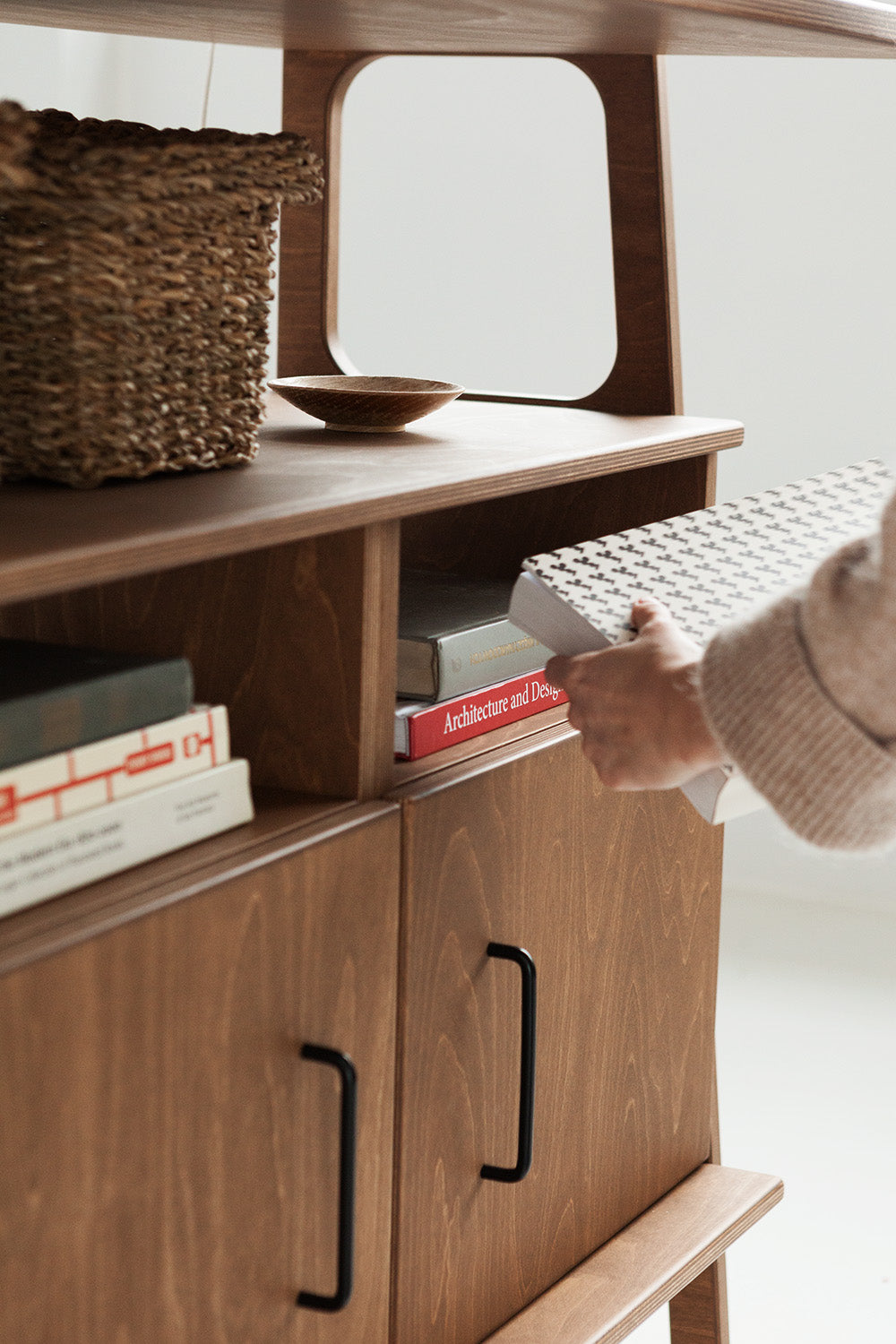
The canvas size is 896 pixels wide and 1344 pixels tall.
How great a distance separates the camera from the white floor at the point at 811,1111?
203 centimetres

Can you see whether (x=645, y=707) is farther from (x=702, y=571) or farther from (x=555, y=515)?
(x=555, y=515)

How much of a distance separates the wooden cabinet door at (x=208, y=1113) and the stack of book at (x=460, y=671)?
145 millimetres

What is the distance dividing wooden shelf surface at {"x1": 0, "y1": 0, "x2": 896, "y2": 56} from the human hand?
0.40 meters

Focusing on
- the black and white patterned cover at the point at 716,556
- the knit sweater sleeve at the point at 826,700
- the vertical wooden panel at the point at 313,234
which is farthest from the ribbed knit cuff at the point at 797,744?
the vertical wooden panel at the point at 313,234

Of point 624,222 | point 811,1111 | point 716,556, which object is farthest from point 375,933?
point 811,1111

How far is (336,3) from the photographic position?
1.11 meters

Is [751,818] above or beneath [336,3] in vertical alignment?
beneath

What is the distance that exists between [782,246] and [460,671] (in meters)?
2.07

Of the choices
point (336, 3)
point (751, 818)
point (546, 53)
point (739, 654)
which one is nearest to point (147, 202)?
point (336, 3)

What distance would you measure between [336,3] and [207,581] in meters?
0.43

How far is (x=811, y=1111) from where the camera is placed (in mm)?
2453

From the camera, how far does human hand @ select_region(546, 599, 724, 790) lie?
98cm

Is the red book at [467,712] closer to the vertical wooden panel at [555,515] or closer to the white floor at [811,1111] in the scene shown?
the vertical wooden panel at [555,515]

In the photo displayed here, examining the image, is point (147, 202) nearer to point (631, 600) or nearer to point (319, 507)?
point (319, 507)
